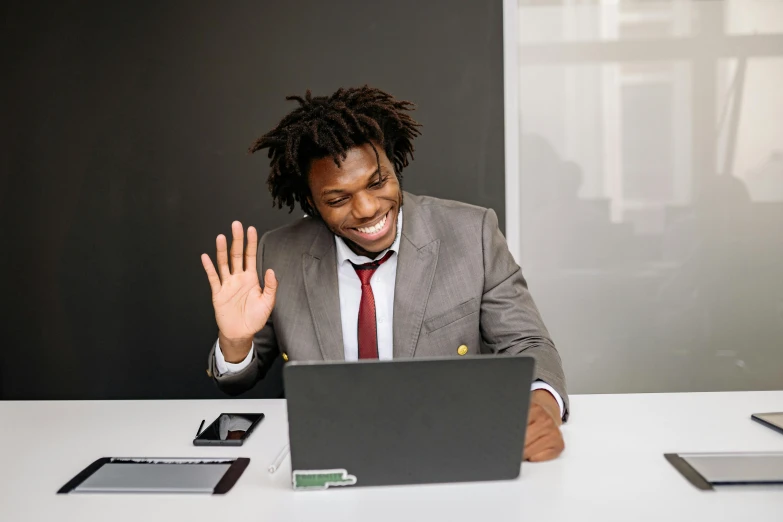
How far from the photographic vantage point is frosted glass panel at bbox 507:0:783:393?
2826 millimetres

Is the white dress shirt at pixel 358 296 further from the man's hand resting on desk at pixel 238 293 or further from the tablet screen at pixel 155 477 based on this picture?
the tablet screen at pixel 155 477

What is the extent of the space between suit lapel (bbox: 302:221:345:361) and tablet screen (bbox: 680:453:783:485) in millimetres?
1033

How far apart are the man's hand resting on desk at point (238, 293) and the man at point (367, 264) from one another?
0.03 m

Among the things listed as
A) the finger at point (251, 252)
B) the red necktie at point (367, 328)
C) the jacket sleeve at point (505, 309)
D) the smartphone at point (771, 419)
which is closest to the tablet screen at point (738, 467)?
the smartphone at point (771, 419)

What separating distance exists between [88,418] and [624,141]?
7.64 ft

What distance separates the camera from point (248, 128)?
9.74 ft

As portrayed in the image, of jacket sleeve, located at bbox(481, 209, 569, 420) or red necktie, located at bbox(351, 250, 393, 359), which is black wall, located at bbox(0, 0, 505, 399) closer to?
jacket sleeve, located at bbox(481, 209, 569, 420)

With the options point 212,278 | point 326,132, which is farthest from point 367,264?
point 212,278

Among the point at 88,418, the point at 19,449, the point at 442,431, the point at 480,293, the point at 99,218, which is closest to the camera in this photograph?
the point at 442,431

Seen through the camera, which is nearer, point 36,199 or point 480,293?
point 480,293

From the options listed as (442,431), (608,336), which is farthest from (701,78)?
(442,431)

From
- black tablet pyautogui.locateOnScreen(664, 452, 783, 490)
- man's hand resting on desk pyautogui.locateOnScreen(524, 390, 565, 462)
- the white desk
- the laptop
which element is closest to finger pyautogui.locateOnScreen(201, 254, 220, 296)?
the white desk

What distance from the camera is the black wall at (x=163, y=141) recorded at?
9.60 ft

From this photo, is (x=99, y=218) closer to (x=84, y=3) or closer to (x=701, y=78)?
(x=84, y=3)
